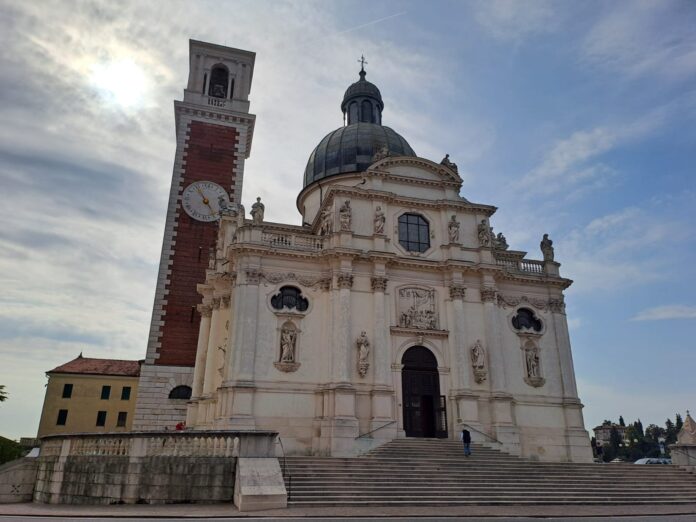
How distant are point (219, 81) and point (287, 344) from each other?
966 inches

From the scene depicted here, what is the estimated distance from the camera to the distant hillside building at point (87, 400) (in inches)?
1743

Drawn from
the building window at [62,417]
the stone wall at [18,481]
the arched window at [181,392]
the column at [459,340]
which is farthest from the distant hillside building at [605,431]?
the stone wall at [18,481]

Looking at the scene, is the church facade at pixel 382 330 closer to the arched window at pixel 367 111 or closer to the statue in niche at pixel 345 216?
the statue in niche at pixel 345 216

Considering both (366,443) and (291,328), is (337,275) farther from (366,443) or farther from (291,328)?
(366,443)

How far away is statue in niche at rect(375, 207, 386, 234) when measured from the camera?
26.2 m

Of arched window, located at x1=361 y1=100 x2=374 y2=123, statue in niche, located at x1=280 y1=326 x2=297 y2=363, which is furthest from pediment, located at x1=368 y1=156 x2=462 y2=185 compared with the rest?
arched window, located at x1=361 y1=100 x2=374 y2=123

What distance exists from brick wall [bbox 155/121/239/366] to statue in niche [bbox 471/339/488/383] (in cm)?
1551

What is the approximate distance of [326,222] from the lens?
2725 centimetres

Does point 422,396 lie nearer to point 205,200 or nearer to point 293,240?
point 293,240

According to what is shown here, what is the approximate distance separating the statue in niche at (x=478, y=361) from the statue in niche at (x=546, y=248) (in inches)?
297

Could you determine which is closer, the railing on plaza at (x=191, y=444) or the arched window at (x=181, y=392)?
the railing on plaza at (x=191, y=444)

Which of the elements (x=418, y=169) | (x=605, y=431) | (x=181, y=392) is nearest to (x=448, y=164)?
(x=418, y=169)

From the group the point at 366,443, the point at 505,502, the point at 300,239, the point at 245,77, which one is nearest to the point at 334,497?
the point at 505,502

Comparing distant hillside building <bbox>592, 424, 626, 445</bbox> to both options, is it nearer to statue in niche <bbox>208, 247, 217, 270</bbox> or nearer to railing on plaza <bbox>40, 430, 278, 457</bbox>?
statue in niche <bbox>208, 247, 217, 270</bbox>
